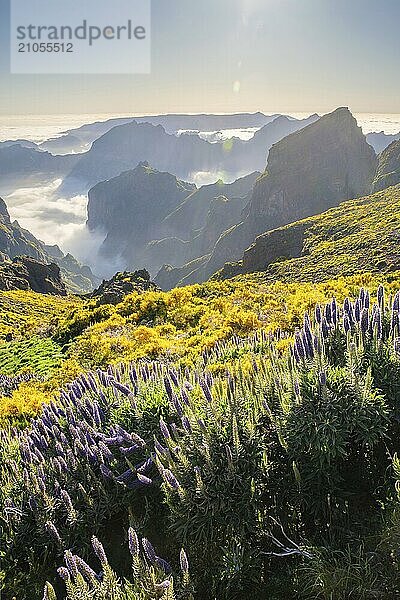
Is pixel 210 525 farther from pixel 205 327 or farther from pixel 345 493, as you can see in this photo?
pixel 205 327

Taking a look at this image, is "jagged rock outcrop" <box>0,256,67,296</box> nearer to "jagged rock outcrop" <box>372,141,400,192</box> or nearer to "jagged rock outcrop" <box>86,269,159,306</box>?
"jagged rock outcrop" <box>86,269,159,306</box>

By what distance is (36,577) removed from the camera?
3799mm

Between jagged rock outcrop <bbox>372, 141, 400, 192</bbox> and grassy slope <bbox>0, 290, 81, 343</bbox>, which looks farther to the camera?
jagged rock outcrop <bbox>372, 141, 400, 192</bbox>

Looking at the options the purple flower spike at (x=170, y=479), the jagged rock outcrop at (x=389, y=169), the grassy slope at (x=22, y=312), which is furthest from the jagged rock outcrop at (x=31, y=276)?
the jagged rock outcrop at (x=389, y=169)

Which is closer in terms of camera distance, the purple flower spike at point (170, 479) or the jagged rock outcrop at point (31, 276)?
the purple flower spike at point (170, 479)

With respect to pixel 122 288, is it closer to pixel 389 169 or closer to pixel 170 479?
pixel 170 479

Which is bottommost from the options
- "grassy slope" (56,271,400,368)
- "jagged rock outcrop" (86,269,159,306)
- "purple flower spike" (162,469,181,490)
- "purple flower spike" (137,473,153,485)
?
"jagged rock outcrop" (86,269,159,306)

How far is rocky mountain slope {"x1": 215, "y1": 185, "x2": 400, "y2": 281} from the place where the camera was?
35.7 metres

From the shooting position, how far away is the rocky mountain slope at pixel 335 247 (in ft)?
117

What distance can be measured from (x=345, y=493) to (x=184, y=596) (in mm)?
1459

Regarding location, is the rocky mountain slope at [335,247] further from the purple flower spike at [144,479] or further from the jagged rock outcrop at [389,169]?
the jagged rock outcrop at [389,169]

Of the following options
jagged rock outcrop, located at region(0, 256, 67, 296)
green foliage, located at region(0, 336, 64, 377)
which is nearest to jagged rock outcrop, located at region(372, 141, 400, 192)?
jagged rock outcrop, located at region(0, 256, 67, 296)

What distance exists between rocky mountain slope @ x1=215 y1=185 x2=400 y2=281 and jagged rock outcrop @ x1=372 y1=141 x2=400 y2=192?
3229 inches

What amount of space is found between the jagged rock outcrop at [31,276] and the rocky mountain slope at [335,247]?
38064 mm
